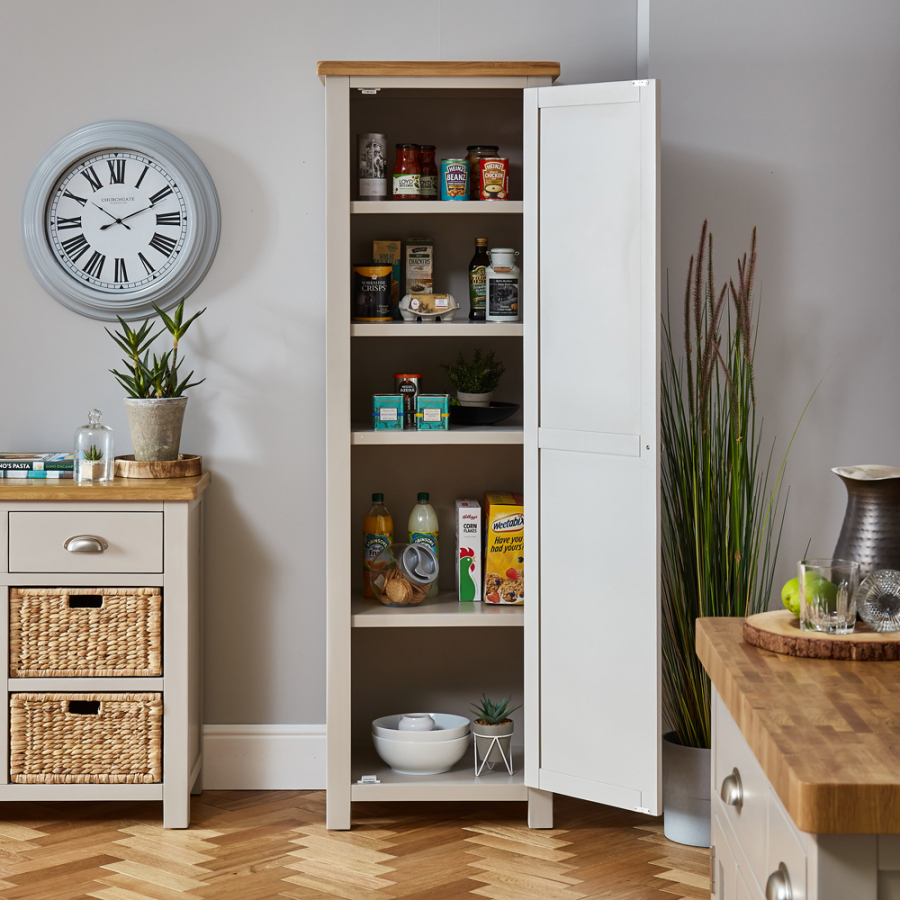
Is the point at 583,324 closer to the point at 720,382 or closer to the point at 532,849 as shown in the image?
the point at 720,382

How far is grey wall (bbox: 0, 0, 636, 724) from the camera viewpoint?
2.78 meters

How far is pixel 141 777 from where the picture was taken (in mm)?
A: 2514

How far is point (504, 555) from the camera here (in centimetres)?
267

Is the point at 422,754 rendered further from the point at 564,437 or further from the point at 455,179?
the point at 455,179

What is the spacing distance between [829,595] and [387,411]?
4.74 ft

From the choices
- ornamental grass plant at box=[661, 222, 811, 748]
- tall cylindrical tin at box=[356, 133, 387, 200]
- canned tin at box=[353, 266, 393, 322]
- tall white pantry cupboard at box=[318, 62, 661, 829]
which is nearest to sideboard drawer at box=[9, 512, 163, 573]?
tall white pantry cupboard at box=[318, 62, 661, 829]

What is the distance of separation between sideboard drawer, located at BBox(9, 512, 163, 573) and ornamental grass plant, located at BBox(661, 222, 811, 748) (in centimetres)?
136

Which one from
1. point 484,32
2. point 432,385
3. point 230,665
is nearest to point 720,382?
point 432,385

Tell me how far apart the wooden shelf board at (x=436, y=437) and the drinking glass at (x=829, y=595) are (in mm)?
1223

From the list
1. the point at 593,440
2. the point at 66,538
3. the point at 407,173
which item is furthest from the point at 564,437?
the point at 66,538

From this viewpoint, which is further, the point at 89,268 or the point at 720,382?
the point at 89,268

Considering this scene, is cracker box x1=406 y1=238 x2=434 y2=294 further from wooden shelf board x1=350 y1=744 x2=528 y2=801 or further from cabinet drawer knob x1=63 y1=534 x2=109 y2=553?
wooden shelf board x1=350 y1=744 x2=528 y2=801

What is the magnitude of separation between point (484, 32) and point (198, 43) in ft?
2.66

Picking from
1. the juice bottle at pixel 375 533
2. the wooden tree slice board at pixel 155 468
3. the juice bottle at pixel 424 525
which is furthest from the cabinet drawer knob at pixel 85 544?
the juice bottle at pixel 424 525
